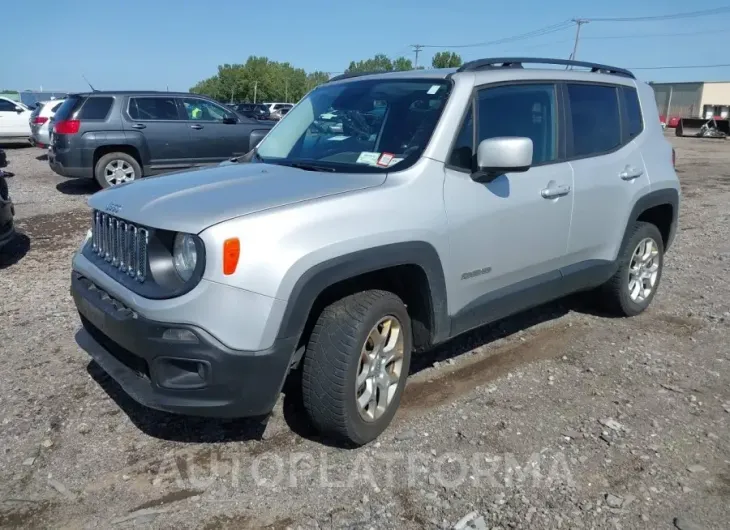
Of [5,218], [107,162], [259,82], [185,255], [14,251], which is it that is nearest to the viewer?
[185,255]

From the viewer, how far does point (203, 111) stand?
1220cm

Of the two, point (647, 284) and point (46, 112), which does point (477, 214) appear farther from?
point (46, 112)

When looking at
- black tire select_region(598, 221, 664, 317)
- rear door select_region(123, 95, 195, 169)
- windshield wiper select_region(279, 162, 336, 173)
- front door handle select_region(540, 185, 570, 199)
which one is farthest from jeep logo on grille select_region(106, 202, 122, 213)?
rear door select_region(123, 95, 195, 169)

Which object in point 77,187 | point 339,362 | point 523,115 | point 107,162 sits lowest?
point 77,187

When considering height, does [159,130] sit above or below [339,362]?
above

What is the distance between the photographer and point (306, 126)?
4.34 metres

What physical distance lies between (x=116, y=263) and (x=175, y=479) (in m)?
1.08

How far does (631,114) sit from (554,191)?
1.46m

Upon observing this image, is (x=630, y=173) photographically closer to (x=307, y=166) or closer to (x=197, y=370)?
(x=307, y=166)

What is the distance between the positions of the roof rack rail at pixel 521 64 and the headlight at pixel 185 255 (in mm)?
1954

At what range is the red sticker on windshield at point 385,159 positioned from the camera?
3571mm

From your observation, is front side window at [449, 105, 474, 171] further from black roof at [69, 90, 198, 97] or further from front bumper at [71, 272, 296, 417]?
black roof at [69, 90, 198, 97]

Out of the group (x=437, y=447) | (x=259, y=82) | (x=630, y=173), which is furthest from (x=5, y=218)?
(x=259, y=82)

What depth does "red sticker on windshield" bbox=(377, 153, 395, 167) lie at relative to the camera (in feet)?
11.7
